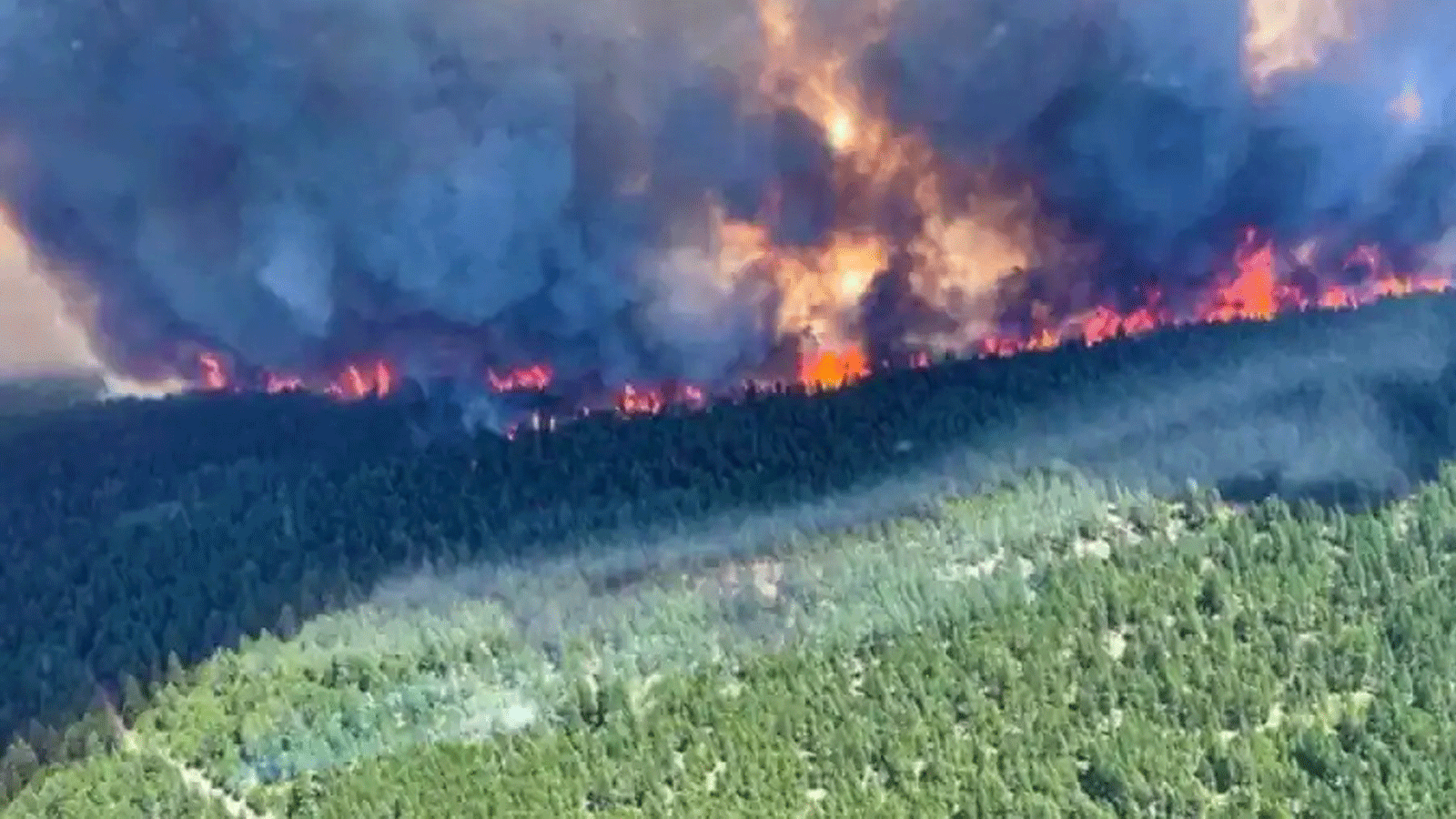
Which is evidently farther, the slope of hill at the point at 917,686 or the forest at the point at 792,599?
the forest at the point at 792,599

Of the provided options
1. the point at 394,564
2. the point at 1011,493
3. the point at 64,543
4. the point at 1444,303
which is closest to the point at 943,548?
the point at 1011,493

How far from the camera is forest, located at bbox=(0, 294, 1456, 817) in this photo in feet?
217

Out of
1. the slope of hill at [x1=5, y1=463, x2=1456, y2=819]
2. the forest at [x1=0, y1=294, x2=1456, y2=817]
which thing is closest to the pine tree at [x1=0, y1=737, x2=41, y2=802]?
the forest at [x1=0, y1=294, x2=1456, y2=817]

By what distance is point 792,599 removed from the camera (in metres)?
73.8

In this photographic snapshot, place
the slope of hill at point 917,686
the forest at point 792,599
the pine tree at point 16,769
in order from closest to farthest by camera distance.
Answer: the slope of hill at point 917,686 → the forest at point 792,599 → the pine tree at point 16,769

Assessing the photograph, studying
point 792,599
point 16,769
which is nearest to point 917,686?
point 792,599

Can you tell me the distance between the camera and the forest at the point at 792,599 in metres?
66.0

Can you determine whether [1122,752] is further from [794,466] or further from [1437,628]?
[794,466]

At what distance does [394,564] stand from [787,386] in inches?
702

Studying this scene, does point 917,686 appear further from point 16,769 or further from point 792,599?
point 16,769

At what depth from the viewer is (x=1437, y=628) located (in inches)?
2815

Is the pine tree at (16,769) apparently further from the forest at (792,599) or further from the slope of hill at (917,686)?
the slope of hill at (917,686)

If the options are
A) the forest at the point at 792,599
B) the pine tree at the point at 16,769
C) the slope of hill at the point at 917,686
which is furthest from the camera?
the pine tree at the point at 16,769

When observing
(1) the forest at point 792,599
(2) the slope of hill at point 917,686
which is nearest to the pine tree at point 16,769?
(1) the forest at point 792,599
